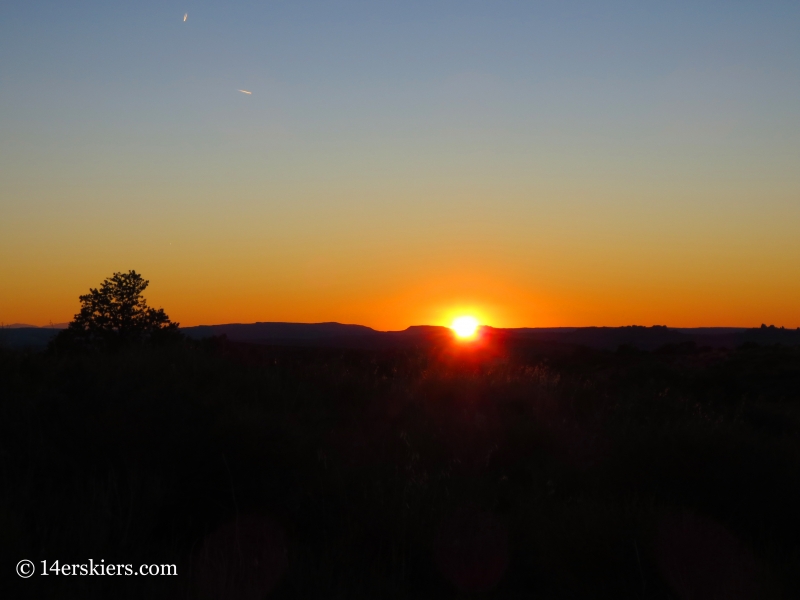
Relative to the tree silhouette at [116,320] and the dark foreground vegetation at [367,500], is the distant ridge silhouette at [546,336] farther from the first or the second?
the dark foreground vegetation at [367,500]

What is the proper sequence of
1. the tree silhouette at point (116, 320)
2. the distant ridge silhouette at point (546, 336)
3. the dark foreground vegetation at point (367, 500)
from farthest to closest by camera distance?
1. the distant ridge silhouette at point (546, 336)
2. the tree silhouette at point (116, 320)
3. the dark foreground vegetation at point (367, 500)

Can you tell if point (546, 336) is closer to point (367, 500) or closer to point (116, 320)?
point (116, 320)

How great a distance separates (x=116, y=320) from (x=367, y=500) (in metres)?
16.2

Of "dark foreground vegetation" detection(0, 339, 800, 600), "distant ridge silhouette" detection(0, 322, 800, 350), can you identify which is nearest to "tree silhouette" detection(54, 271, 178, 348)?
"dark foreground vegetation" detection(0, 339, 800, 600)

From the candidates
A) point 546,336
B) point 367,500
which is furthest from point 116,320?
point 546,336

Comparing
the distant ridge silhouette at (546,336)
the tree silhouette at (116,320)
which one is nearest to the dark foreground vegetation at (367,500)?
the tree silhouette at (116,320)

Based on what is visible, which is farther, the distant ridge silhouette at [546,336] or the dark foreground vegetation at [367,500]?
the distant ridge silhouette at [546,336]

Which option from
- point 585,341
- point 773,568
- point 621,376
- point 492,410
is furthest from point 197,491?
point 585,341

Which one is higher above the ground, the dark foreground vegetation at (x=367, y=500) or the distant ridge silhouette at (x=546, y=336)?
the distant ridge silhouette at (x=546, y=336)

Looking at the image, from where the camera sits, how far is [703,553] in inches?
220

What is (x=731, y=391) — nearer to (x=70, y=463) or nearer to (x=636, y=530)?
(x=636, y=530)

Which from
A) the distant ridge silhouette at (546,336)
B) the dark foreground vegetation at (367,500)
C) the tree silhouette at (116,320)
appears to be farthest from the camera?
the distant ridge silhouette at (546,336)

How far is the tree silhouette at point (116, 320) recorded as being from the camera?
20.5 meters

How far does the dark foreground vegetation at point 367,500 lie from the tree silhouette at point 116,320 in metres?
9.40
